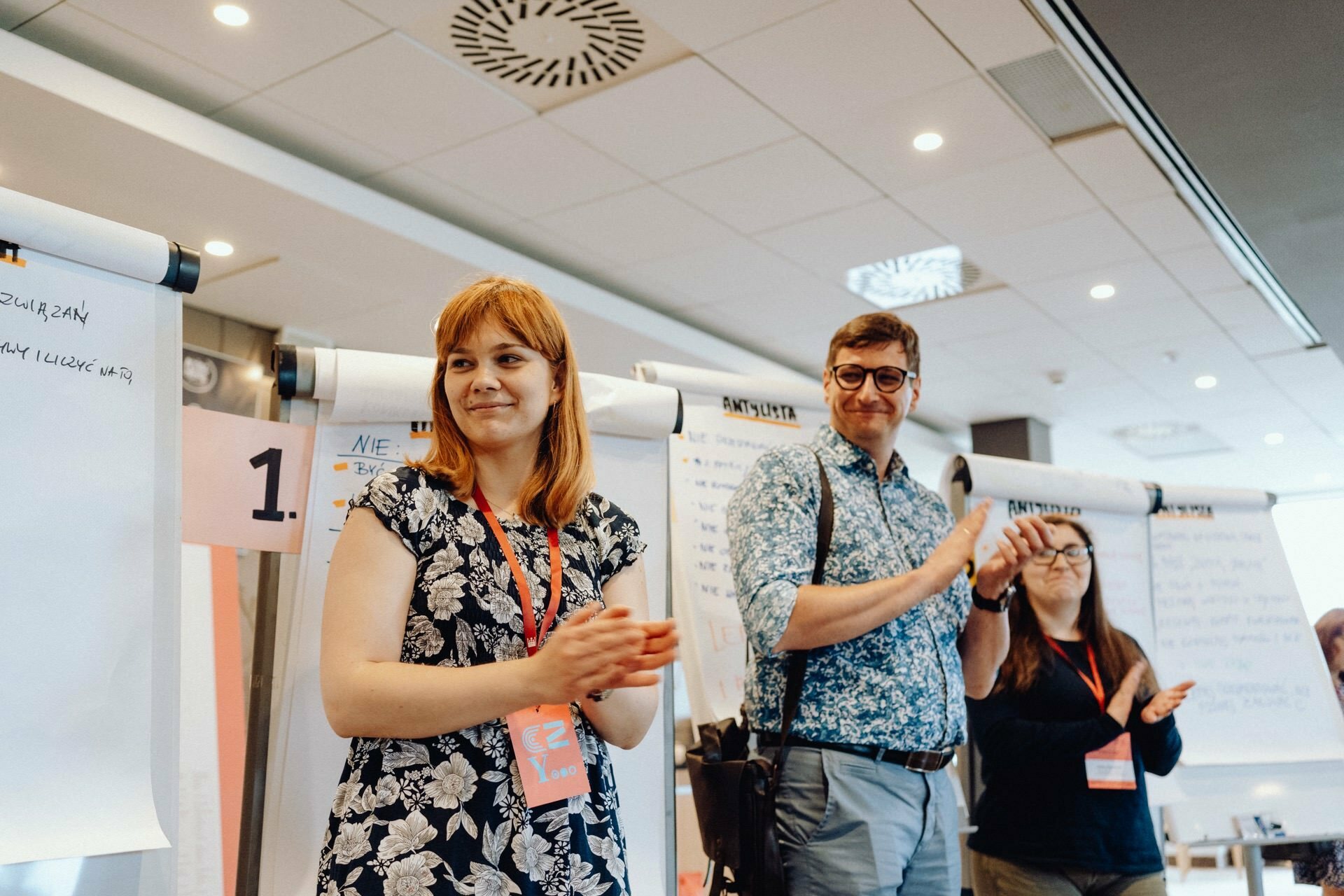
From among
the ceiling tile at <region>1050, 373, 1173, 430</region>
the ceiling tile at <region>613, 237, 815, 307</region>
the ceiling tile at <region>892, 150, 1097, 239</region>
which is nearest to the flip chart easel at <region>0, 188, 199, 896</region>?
the ceiling tile at <region>892, 150, 1097, 239</region>

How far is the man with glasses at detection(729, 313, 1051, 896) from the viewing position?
1760 mm

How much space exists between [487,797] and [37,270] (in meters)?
0.97

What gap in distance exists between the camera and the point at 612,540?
1.46 m

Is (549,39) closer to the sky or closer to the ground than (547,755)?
closer to the sky

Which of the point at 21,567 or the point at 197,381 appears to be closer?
the point at 21,567

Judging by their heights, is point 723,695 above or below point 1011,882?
above

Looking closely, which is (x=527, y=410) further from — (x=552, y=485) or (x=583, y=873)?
(x=583, y=873)

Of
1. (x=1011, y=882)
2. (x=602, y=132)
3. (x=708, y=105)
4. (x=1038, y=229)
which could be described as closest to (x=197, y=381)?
(x=602, y=132)

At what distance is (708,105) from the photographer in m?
3.79

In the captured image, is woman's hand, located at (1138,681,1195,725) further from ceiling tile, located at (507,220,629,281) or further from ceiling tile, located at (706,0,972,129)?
ceiling tile, located at (507,220,629,281)

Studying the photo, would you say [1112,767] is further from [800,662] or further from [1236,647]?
[1236,647]

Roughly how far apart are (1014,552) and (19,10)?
329 centimetres

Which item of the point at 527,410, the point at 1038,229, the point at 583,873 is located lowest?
the point at 583,873

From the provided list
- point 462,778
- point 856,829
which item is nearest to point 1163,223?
point 856,829
